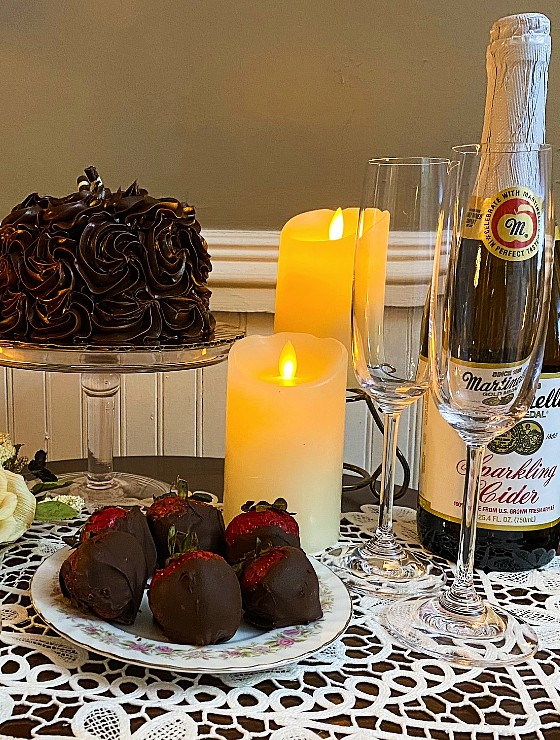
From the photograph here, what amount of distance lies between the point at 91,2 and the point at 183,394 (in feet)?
1.86

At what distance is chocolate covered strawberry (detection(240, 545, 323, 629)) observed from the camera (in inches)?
20.6

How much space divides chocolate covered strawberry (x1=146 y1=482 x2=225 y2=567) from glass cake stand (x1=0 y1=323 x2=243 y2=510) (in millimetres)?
172

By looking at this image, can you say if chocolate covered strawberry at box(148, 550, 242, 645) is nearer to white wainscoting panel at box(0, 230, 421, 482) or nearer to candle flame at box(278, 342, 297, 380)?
candle flame at box(278, 342, 297, 380)

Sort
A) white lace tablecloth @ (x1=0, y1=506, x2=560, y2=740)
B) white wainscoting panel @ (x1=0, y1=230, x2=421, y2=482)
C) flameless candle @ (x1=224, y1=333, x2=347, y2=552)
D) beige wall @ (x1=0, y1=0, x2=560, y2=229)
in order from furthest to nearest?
white wainscoting panel @ (x1=0, y1=230, x2=421, y2=482) < beige wall @ (x1=0, y1=0, x2=560, y2=229) < flameless candle @ (x1=224, y1=333, x2=347, y2=552) < white lace tablecloth @ (x1=0, y1=506, x2=560, y2=740)

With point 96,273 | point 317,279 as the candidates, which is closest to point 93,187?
point 96,273

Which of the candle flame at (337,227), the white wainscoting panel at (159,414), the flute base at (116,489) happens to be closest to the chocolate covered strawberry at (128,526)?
the flute base at (116,489)

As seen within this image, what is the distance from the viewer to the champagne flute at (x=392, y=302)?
613mm

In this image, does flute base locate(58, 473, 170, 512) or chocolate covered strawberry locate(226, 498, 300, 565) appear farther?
flute base locate(58, 473, 170, 512)

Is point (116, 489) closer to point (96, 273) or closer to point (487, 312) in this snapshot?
point (96, 273)

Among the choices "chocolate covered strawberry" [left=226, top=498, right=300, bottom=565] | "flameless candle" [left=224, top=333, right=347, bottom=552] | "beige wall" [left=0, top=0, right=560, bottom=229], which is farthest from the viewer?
"beige wall" [left=0, top=0, right=560, bottom=229]

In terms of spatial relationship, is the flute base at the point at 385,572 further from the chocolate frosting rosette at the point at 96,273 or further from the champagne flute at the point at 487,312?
the chocolate frosting rosette at the point at 96,273

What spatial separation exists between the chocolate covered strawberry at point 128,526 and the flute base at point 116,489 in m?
0.25

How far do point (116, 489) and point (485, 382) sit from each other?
18.3 inches

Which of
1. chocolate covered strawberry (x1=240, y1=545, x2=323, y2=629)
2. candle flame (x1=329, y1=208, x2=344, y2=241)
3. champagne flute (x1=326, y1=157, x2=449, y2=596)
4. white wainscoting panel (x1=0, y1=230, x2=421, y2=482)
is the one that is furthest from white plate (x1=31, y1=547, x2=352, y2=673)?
white wainscoting panel (x1=0, y1=230, x2=421, y2=482)
